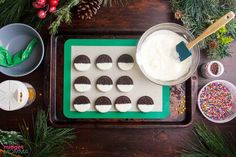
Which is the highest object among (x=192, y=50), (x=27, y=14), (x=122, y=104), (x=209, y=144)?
(x=27, y=14)

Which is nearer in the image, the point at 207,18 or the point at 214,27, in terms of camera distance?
the point at 214,27

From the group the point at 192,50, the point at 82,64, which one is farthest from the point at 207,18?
the point at 82,64

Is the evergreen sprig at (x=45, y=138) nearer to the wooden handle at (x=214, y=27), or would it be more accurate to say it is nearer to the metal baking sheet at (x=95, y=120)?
the metal baking sheet at (x=95, y=120)

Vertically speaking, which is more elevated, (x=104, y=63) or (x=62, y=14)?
(x=62, y=14)

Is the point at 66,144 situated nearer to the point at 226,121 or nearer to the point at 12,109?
the point at 12,109

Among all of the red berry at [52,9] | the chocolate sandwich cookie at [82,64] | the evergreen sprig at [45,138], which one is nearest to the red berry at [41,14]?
the red berry at [52,9]

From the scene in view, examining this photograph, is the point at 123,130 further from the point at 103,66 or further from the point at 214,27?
the point at 214,27
